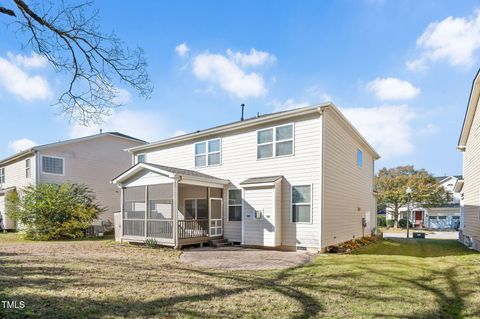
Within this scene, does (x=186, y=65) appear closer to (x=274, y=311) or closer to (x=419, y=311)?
(x=274, y=311)

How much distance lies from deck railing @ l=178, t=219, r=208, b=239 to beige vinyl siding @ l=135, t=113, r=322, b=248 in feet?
3.75

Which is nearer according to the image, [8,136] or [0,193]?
[8,136]

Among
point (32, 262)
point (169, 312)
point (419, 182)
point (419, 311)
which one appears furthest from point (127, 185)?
point (419, 182)

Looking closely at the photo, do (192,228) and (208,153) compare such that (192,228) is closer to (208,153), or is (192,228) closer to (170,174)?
(170,174)

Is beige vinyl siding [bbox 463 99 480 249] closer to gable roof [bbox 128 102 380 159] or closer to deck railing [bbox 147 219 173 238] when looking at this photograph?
gable roof [bbox 128 102 380 159]

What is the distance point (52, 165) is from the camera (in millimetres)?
21250

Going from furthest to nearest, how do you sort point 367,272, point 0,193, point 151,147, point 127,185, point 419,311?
point 0,193
point 151,147
point 127,185
point 367,272
point 419,311

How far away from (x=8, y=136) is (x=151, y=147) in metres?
9.63

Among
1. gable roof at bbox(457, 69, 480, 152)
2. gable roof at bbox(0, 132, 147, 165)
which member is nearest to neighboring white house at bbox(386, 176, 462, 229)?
gable roof at bbox(457, 69, 480, 152)

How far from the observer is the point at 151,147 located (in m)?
17.9

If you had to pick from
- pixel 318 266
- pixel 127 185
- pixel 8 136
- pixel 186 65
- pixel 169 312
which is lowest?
pixel 318 266

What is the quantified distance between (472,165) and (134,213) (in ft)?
56.3

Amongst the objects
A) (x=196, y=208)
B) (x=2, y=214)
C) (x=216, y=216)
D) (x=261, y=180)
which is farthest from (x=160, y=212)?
(x=2, y=214)

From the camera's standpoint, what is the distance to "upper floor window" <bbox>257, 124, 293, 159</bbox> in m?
12.6
